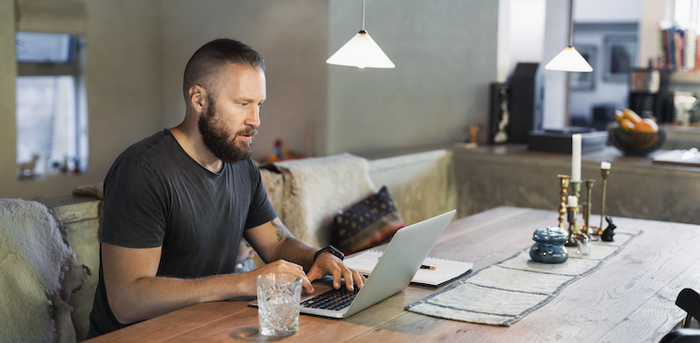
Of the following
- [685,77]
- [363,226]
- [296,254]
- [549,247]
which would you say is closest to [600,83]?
[685,77]

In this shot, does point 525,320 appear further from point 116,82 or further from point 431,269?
point 116,82

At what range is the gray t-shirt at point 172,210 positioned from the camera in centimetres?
157

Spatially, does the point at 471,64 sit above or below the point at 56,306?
above

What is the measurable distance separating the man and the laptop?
7cm

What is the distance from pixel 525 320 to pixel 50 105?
497 centimetres

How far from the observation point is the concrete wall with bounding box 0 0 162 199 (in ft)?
17.5

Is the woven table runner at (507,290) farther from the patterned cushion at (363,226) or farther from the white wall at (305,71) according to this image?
the white wall at (305,71)

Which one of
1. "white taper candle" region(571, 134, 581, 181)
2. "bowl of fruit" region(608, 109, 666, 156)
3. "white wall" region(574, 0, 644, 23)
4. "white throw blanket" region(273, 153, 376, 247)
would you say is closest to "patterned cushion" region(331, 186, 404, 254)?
"white throw blanket" region(273, 153, 376, 247)

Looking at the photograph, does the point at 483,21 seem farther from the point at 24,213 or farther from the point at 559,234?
the point at 24,213

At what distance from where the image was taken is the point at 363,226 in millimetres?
2922

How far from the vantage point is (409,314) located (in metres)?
1.44

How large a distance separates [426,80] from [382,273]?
3.14 metres

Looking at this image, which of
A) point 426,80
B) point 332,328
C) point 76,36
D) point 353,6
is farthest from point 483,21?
point 332,328

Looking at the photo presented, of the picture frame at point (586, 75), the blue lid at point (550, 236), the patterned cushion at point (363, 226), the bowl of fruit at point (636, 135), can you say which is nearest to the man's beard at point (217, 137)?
the blue lid at point (550, 236)
